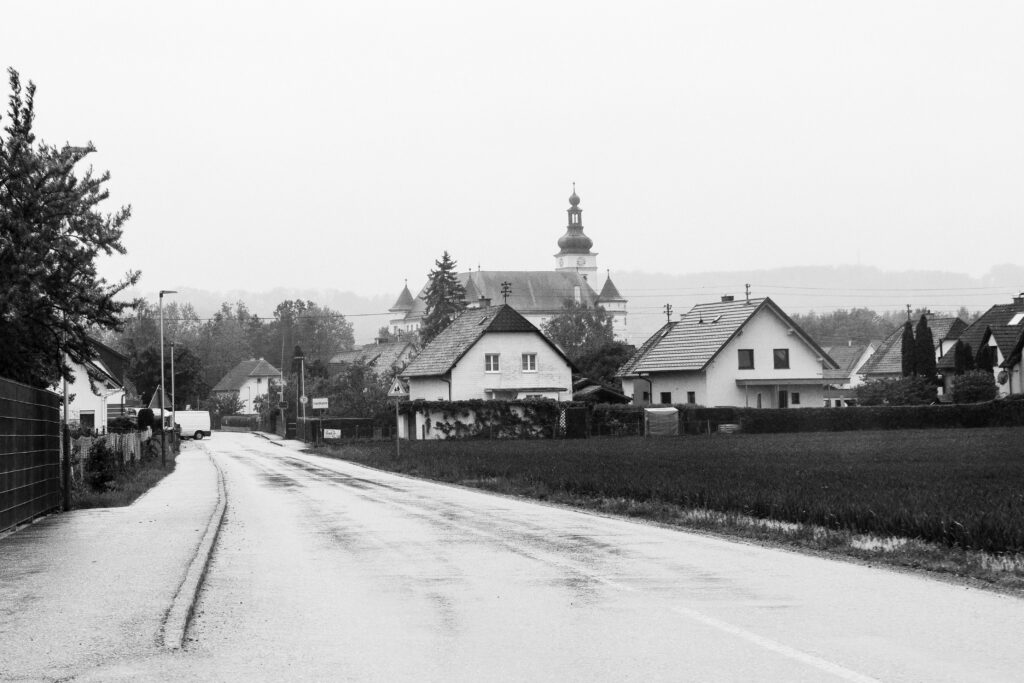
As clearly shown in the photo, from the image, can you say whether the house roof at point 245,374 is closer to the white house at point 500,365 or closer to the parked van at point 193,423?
the parked van at point 193,423

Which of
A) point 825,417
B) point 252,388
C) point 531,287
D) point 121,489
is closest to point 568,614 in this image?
point 121,489

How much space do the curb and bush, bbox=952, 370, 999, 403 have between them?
2284 inches

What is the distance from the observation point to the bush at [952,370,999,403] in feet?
221

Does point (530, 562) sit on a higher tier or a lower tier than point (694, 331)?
lower

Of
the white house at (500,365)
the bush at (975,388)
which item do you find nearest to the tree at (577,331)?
the white house at (500,365)

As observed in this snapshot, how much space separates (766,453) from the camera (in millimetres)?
36969

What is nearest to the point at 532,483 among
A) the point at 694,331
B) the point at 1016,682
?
the point at 1016,682

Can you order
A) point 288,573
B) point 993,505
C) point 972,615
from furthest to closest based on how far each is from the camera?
point 993,505 → point 288,573 → point 972,615

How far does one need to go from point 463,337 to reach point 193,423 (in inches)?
1065

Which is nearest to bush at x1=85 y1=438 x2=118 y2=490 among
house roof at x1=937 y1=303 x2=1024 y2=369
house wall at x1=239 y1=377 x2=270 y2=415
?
house roof at x1=937 y1=303 x2=1024 y2=369

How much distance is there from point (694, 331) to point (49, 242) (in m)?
62.9

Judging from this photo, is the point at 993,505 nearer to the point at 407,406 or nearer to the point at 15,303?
the point at 15,303

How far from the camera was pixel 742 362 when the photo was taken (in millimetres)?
75125

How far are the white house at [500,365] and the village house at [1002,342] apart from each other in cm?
2443
